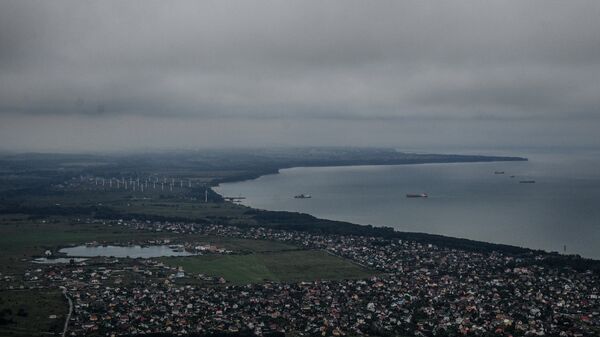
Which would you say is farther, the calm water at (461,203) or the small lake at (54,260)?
the calm water at (461,203)

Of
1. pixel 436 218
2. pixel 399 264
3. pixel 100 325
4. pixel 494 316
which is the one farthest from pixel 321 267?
pixel 436 218

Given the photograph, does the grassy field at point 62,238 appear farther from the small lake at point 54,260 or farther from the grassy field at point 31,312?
the grassy field at point 31,312

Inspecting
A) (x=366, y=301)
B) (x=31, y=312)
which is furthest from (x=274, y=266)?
(x=31, y=312)

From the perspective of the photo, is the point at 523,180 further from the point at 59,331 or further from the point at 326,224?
the point at 59,331

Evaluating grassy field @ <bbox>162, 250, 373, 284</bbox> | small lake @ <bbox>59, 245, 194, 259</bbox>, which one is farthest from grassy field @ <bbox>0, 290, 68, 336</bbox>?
small lake @ <bbox>59, 245, 194, 259</bbox>

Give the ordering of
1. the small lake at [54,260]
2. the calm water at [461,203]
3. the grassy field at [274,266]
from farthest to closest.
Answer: the calm water at [461,203]
the small lake at [54,260]
the grassy field at [274,266]

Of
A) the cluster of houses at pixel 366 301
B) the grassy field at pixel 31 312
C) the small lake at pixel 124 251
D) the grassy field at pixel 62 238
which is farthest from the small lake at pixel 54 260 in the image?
the grassy field at pixel 31 312
